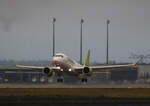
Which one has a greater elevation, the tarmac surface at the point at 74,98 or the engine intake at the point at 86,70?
the engine intake at the point at 86,70

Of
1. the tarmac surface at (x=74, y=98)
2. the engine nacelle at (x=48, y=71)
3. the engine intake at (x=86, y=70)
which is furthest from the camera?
the engine intake at (x=86, y=70)

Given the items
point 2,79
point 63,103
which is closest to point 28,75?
point 2,79

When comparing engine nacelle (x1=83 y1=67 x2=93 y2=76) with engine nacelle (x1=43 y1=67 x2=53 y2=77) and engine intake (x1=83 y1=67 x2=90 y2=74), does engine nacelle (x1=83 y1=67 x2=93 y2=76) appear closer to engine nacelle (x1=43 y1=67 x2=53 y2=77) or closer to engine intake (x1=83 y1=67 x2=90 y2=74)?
engine intake (x1=83 y1=67 x2=90 y2=74)

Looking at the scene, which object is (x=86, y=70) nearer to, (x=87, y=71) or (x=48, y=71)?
(x=87, y=71)

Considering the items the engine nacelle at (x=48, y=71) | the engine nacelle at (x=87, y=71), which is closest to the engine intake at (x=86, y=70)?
the engine nacelle at (x=87, y=71)

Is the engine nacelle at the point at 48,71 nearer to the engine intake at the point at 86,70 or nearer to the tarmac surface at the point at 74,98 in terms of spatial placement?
the engine intake at the point at 86,70

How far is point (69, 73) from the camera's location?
246 ft

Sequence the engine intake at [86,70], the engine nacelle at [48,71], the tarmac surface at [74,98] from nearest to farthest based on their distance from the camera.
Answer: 1. the tarmac surface at [74,98]
2. the engine nacelle at [48,71]
3. the engine intake at [86,70]

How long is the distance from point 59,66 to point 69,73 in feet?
8.05

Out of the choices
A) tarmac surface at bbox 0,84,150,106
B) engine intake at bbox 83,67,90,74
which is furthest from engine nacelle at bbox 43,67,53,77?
tarmac surface at bbox 0,84,150,106

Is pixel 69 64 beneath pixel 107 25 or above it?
beneath

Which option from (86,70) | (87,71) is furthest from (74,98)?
(87,71)

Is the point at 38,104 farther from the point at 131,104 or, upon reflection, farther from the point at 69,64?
the point at 69,64

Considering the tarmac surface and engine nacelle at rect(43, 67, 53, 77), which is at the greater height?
engine nacelle at rect(43, 67, 53, 77)
